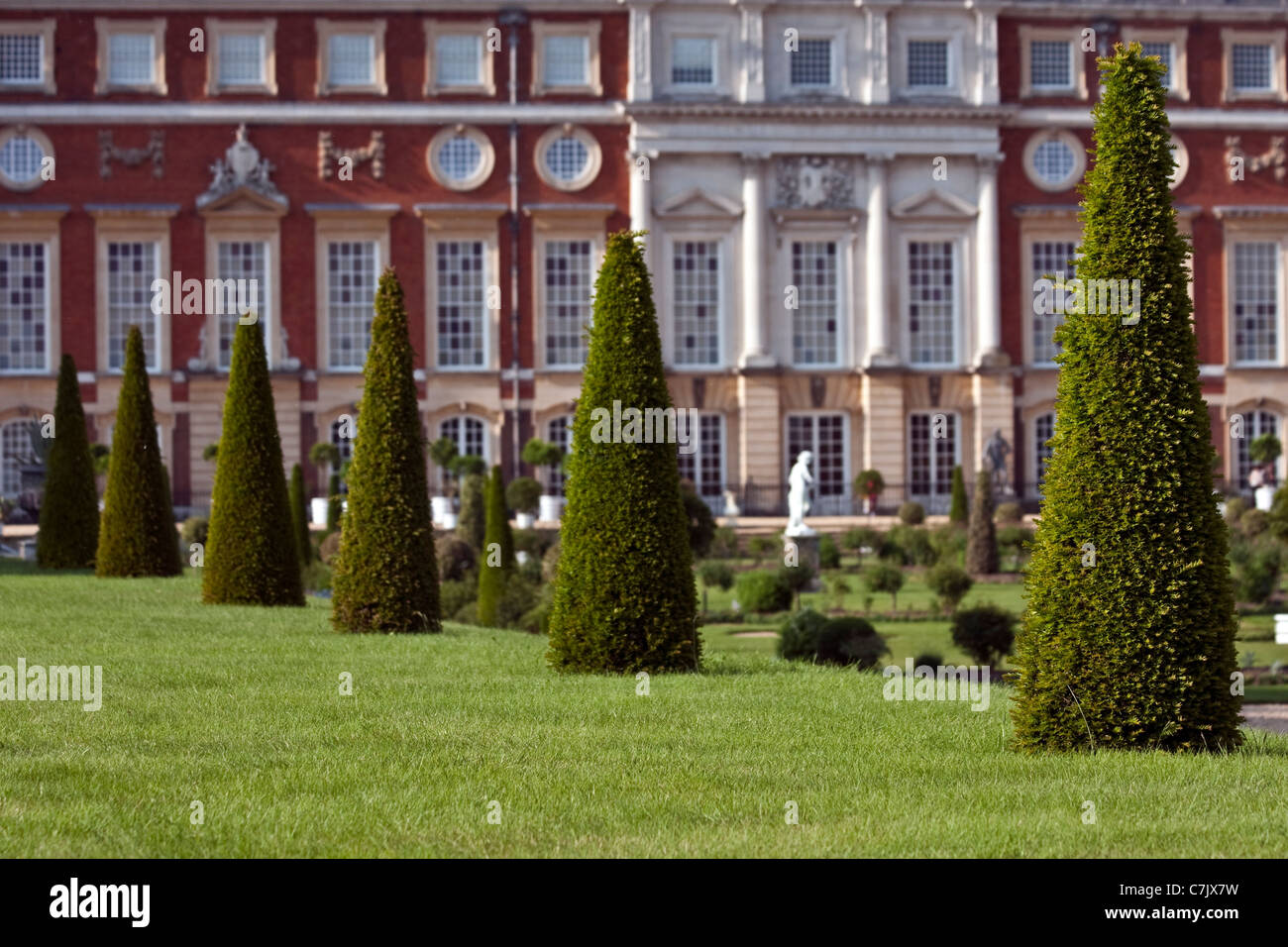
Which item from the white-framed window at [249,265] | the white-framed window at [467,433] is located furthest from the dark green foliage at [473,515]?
the white-framed window at [249,265]

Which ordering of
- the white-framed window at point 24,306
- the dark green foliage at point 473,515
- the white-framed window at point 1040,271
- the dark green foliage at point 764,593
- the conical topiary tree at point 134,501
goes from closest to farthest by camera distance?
the conical topiary tree at point 134,501, the dark green foliage at point 764,593, the dark green foliage at point 473,515, the white-framed window at point 24,306, the white-framed window at point 1040,271

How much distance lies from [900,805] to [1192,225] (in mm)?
38170

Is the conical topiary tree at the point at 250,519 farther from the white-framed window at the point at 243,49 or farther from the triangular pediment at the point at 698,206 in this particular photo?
the white-framed window at the point at 243,49

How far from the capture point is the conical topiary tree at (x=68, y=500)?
78.1 feet

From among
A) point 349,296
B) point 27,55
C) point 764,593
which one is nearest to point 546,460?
point 349,296

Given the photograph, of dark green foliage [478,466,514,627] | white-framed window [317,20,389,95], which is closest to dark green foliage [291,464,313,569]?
dark green foliage [478,466,514,627]

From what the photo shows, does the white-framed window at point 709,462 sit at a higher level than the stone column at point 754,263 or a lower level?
lower

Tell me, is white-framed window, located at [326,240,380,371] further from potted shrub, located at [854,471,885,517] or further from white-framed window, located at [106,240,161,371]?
potted shrub, located at [854,471,885,517]

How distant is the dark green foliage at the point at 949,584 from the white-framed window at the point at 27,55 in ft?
84.7

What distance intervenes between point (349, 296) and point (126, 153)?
5.85m

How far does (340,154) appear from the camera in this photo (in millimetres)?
41219

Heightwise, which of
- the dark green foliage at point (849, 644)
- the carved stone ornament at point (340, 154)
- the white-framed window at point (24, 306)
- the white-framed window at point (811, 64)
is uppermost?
the white-framed window at point (811, 64)

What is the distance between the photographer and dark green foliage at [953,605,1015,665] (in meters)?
18.6
